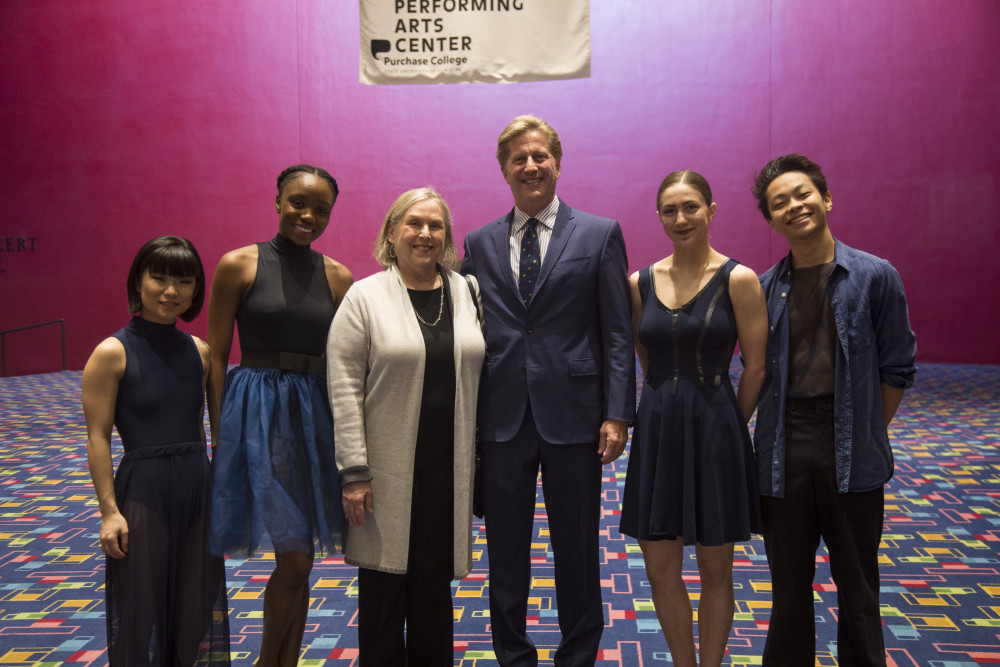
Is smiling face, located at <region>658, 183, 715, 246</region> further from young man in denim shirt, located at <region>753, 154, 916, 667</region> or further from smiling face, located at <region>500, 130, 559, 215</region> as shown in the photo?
smiling face, located at <region>500, 130, 559, 215</region>

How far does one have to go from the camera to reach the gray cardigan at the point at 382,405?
193 centimetres

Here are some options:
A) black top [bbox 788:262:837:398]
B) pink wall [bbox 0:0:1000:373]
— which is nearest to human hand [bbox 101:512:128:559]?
black top [bbox 788:262:837:398]

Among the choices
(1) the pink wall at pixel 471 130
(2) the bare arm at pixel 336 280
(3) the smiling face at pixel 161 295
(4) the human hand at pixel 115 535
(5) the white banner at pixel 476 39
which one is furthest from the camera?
(1) the pink wall at pixel 471 130

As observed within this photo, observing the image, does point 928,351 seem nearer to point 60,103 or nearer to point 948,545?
point 948,545

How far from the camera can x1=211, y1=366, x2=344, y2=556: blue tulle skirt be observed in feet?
6.37

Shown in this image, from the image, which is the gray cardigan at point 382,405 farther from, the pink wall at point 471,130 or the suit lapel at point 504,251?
the pink wall at point 471,130

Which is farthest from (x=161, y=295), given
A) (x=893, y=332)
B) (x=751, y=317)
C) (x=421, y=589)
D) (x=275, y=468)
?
(x=893, y=332)

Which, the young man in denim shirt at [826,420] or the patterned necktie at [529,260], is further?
the patterned necktie at [529,260]

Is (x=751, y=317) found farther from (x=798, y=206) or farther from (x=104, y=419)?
(x=104, y=419)

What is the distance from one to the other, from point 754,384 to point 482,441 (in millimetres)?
788

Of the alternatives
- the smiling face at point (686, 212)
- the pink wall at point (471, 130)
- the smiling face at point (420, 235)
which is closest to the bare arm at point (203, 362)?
the smiling face at point (420, 235)

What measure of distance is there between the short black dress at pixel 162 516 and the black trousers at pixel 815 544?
4.89 ft

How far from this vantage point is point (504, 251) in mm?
2203

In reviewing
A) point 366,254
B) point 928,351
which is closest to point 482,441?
point 366,254
